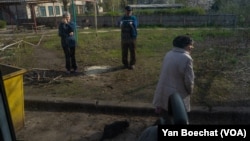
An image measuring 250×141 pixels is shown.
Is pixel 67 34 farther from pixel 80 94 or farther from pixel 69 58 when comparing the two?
pixel 80 94

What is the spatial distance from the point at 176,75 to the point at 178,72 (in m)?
0.06

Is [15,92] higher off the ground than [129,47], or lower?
lower

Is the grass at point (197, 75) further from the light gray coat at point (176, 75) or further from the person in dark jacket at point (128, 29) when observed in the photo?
the light gray coat at point (176, 75)

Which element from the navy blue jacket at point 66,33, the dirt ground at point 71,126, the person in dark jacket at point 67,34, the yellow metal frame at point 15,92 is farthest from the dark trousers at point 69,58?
the yellow metal frame at point 15,92

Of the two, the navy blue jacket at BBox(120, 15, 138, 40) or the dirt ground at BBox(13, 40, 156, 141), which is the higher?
the navy blue jacket at BBox(120, 15, 138, 40)

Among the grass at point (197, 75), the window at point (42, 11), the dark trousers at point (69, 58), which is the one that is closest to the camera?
the grass at point (197, 75)

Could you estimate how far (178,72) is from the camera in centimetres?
351

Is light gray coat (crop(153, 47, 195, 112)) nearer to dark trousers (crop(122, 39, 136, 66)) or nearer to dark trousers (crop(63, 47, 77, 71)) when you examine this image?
dark trousers (crop(122, 39, 136, 66))

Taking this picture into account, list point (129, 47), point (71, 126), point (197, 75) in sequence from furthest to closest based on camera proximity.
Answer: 1. point (129, 47)
2. point (197, 75)
3. point (71, 126)

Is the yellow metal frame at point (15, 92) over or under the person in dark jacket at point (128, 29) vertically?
under

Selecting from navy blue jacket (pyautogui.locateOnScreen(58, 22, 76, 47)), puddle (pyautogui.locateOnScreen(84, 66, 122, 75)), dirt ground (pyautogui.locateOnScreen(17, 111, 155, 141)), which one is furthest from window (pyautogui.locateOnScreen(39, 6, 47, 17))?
dirt ground (pyautogui.locateOnScreen(17, 111, 155, 141))

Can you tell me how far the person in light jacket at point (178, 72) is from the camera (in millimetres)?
3436

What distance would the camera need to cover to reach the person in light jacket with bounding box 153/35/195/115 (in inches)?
135

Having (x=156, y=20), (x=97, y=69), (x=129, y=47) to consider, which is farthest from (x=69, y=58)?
(x=156, y=20)
